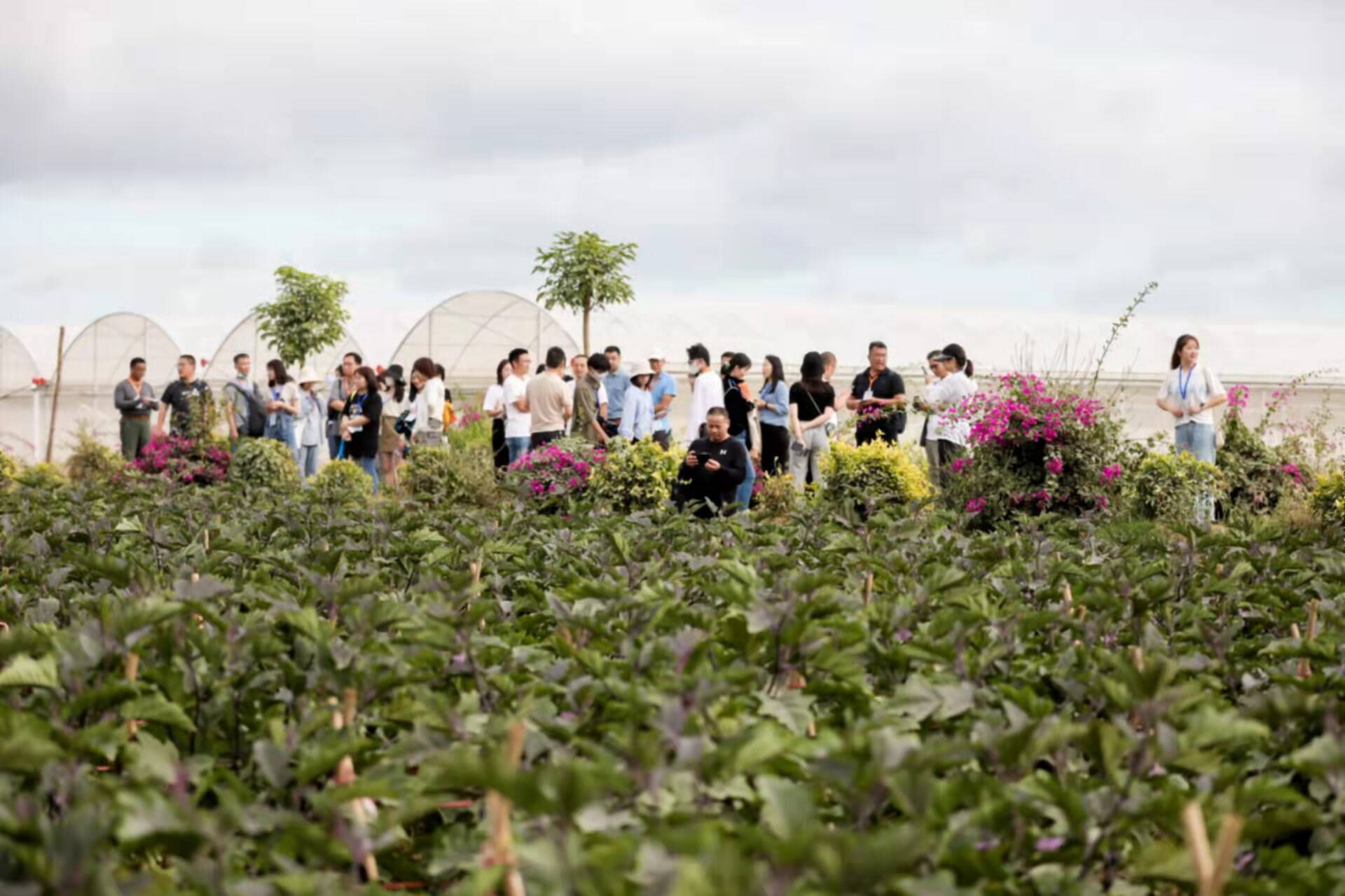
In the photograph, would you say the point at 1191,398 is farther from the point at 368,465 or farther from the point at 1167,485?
the point at 368,465

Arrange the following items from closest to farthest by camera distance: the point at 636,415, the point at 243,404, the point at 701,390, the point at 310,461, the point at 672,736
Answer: the point at 672,736
the point at 701,390
the point at 636,415
the point at 310,461
the point at 243,404

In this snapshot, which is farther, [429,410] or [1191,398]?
[429,410]

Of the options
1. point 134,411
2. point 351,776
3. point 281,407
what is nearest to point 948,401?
point 281,407

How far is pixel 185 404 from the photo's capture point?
53.6 feet

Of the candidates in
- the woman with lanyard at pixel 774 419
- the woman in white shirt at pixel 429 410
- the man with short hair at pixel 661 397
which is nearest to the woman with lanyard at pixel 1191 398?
the woman with lanyard at pixel 774 419

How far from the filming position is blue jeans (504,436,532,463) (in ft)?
45.4

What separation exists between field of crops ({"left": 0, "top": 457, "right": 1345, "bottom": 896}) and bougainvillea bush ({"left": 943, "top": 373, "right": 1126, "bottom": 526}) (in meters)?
6.04

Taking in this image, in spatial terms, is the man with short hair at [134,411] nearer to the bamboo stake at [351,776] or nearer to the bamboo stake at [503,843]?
the bamboo stake at [351,776]

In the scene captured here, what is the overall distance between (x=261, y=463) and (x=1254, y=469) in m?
9.54

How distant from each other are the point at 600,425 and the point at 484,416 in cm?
780

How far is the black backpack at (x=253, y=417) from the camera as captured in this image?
1628 centimetres

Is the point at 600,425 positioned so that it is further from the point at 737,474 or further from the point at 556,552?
the point at 556,552

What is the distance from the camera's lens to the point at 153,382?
3198 centimetres

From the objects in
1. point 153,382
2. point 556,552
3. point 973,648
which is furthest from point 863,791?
point 153,382
